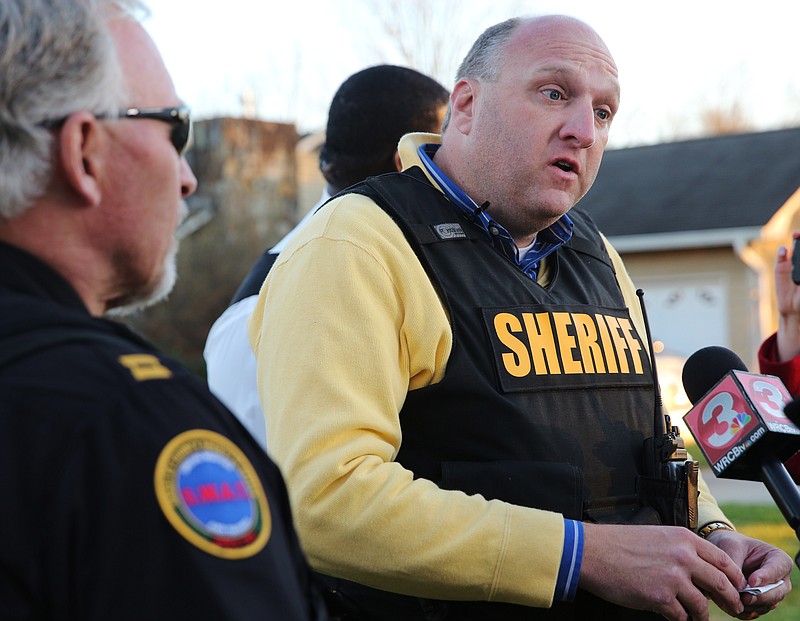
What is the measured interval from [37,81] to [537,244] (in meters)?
1.82

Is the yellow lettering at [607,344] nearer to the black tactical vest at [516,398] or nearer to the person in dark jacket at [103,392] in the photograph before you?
the black tactical vest at [516,398]

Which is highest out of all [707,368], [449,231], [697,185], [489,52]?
[489,52]

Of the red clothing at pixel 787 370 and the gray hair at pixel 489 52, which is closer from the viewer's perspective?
the gray hair at pixel 489 52

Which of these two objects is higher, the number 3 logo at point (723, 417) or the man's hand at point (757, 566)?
the number 3 logo at point (723, 417)

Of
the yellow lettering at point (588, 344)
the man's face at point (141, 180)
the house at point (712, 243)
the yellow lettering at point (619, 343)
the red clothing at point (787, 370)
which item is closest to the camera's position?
the man's face at point (141, 180)

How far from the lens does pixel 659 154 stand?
22531 millimetres

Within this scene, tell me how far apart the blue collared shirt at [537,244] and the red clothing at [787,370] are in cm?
83

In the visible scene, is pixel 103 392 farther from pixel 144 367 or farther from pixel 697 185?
pixel 697 185

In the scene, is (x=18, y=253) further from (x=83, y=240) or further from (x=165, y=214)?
(x=165, y=214)

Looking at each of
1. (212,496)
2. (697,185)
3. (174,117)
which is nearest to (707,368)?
(174,117)

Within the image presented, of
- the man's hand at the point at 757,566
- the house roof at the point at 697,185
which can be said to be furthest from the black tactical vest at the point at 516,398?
the house roof at the point at 697,185

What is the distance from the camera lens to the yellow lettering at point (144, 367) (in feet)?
4.07

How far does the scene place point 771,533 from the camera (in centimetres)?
743

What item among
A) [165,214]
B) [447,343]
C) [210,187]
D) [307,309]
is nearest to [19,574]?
[165,214]
